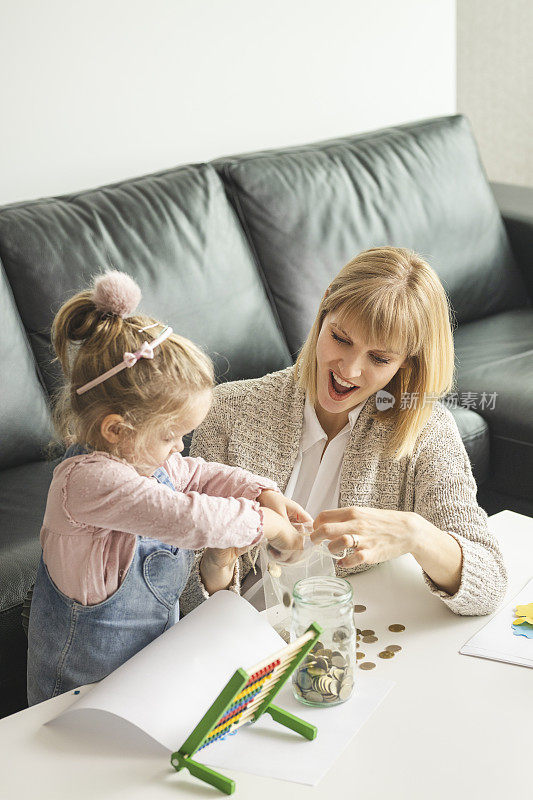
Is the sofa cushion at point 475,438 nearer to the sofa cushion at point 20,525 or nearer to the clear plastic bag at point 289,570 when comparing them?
the sofa cushion at point 20,525

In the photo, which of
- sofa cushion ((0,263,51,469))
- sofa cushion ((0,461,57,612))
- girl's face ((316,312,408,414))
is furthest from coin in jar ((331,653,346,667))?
sofa cushion ((0,263,51,469))

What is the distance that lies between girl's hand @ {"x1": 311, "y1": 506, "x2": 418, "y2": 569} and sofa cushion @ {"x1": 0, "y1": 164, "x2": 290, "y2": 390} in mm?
944

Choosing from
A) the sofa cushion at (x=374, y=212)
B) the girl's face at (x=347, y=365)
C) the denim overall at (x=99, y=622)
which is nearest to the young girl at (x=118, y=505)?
the denim overall at (x=99, y=622)

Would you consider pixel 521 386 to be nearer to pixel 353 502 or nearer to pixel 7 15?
pixel 353 502

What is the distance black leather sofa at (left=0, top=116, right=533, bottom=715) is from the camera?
1908 millimetres

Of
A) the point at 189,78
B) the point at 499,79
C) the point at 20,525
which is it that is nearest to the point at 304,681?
the point at 20,525

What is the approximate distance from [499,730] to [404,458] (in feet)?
1.85

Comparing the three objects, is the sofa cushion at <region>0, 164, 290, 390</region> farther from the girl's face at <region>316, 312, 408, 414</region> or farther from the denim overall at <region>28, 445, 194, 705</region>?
the denim overall at <region>28, 445, 194, 705</region>

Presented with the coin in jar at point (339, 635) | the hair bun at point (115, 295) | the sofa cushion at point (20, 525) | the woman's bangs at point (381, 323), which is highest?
the hair bun at point (115, 295)

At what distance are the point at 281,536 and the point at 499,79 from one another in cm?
332

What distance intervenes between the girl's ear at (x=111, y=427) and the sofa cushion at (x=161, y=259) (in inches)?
37.5

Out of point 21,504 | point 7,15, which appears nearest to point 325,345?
point 21,504

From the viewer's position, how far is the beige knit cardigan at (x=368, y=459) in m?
1.35

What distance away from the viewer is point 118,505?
39.9 inches
